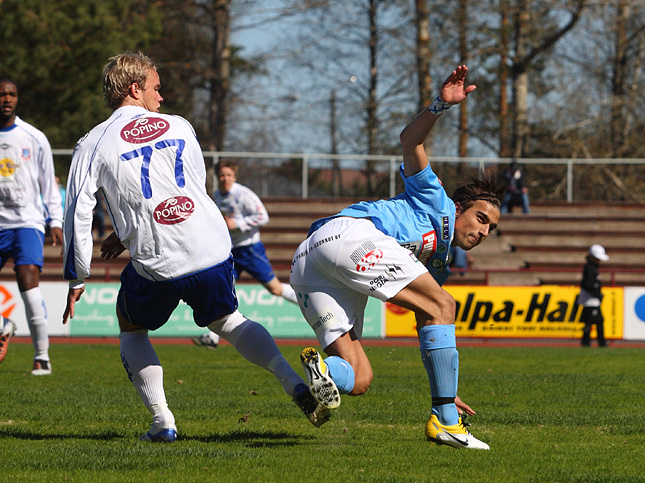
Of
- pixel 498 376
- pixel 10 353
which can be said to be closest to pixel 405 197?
pixel 498 376

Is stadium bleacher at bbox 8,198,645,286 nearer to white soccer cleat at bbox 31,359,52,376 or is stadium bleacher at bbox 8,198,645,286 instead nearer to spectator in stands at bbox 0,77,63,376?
white soccer cleat at bbox 31,359,52,376

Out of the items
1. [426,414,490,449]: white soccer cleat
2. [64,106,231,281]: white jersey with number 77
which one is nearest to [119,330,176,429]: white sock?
[64,106,231,281]: white jersey with number 77

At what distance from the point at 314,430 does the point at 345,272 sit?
137 centimetres

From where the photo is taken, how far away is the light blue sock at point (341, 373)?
494cm

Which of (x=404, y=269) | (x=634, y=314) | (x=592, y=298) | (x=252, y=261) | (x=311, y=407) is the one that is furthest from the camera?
(x=634, y=314)

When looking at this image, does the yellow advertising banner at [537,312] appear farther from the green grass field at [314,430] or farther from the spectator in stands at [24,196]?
the spectator in stands at [24,196]

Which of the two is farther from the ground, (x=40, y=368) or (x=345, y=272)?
(x=345, y=272)

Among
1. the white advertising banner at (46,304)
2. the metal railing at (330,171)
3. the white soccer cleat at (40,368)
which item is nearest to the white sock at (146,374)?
the white soccer cleat at (40,368)

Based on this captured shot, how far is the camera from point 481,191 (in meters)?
5.56

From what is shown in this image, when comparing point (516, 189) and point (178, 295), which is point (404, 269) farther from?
point (516, 189)

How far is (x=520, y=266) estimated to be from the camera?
23.3 m

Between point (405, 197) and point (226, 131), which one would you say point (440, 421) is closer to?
point (405, 197)

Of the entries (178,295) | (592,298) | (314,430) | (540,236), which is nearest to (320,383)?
(178,295)

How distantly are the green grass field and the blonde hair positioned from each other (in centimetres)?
193
